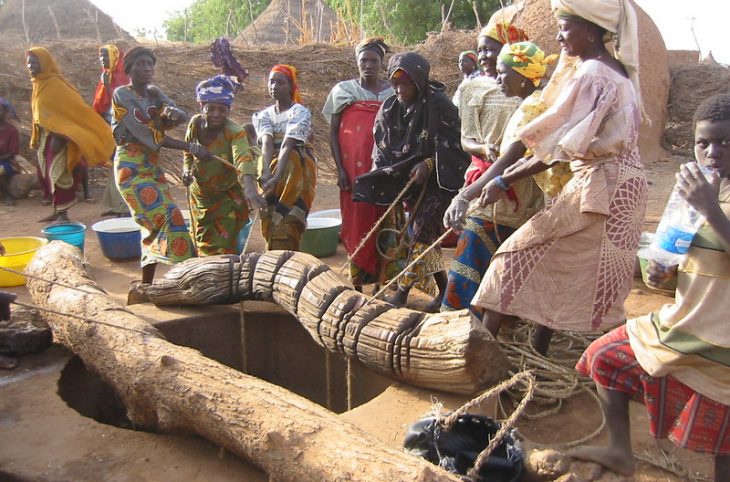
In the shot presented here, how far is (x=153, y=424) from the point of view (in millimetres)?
2482

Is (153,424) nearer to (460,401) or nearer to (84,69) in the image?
(460,401)

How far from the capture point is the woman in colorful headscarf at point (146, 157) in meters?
4.30

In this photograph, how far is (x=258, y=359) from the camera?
146 inches

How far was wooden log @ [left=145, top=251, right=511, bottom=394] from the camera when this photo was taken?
2.38m

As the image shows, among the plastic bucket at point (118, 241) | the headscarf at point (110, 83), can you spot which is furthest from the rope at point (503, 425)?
the headscarf at point (110, 83)

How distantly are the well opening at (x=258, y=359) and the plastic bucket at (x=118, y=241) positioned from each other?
8.61 ft

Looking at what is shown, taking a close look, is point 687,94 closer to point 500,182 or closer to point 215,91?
point 215,91

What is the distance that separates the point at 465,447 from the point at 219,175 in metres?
2.89

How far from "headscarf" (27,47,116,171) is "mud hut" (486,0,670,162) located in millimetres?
6042

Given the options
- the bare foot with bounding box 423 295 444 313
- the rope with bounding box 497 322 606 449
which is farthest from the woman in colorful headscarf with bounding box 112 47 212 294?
the rope with bounding box 497 322 606 449

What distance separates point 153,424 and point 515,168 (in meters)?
1.83

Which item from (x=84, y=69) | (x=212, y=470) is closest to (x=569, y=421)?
(x=212, y=470)

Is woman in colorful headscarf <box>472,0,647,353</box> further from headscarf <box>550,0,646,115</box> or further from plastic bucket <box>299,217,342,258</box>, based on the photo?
plastic bucket <box>299,217,342,258</box>

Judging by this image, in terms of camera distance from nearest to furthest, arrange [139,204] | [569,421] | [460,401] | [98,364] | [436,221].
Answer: [460,401]
[98,364]
[569,421]
[436,221]
[139,204]
